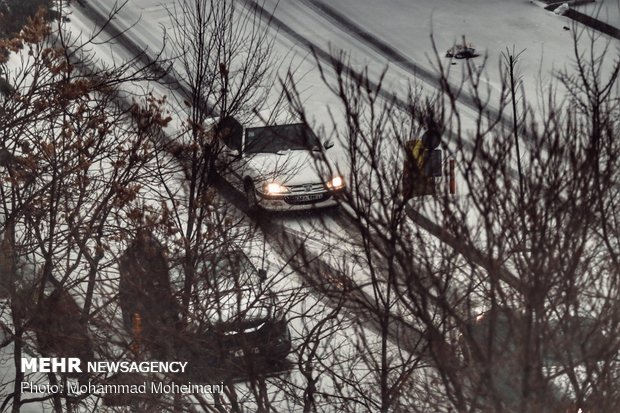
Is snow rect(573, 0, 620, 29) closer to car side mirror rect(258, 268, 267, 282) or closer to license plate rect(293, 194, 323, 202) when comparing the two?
license plate rect(293, 194, 323, 202)

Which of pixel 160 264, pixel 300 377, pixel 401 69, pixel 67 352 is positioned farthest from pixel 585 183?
pixel 401 69

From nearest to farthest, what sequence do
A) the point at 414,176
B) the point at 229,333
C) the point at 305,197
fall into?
the point at 414,176, the point at 229,333, the point at 305,197

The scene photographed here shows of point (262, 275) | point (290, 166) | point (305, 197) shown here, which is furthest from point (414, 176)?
point (290, 166)

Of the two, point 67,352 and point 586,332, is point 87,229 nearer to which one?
point 67,352

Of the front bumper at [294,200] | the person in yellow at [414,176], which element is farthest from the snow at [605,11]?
the person in yellow at [414,176]

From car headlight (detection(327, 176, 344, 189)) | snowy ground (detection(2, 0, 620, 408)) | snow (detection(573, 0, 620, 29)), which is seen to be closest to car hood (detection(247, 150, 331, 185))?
car headlight (detection(327, 176, 344, 189))

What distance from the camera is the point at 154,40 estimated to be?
31766 mm

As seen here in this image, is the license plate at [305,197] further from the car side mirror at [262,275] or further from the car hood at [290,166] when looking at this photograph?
the car side mirror at [262,275]

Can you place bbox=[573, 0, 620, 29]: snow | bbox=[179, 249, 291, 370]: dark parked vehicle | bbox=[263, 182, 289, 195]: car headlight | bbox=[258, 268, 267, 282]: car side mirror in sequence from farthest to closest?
bbox=[573, 0, 620, 29]: snow, bbox=[263, 182, 289, 195]: car headlight, bbox=[258, 268, 267, 282]: car side mirror, bbox=[179, 249, 291, 370]: dark parked vehicle

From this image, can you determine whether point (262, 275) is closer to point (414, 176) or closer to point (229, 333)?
point (229, 333)

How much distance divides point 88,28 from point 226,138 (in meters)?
17.0

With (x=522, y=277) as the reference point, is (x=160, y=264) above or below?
above

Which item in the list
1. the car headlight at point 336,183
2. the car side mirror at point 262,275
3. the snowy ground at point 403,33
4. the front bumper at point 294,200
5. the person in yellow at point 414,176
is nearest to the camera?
the person in yellow at point 414,176

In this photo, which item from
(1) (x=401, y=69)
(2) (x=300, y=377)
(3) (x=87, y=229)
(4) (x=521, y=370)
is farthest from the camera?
(1) (x=401, y=69)
